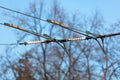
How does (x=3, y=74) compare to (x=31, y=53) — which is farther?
(x=3, y=74)

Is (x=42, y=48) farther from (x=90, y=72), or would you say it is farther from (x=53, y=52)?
(x=90, y=72)

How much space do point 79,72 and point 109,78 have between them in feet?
9.09

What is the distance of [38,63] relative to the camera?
34.8m

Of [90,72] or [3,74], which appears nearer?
[90,72]

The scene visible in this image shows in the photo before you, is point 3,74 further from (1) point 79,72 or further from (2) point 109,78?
(2) point 109,78

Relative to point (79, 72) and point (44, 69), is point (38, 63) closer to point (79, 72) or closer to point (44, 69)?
point (44, 69)

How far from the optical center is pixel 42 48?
34.6 m

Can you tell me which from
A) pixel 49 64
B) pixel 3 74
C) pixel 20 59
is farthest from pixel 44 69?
pixel 3 74

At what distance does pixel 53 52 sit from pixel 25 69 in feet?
11.6

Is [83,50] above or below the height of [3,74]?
above

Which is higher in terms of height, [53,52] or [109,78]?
[53,52]

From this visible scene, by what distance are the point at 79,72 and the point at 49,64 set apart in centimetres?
295

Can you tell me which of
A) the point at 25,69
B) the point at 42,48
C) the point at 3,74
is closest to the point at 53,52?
the point at 42,48

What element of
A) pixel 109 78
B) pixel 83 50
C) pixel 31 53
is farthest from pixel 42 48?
pixel 109 78
